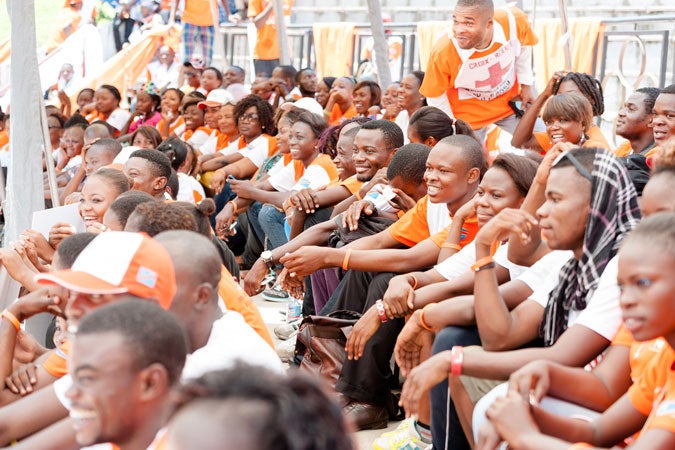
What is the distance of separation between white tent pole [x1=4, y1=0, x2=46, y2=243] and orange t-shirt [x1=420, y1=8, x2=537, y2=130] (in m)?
2.41

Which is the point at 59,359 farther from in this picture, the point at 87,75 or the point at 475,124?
the point at 87,75

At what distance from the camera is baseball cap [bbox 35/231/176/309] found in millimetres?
2600

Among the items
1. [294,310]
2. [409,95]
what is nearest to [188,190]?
[294,310]

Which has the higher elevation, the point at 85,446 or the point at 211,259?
the point at 211,259

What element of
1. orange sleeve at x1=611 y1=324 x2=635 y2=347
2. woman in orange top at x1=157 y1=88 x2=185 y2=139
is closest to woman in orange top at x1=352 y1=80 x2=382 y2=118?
woman in orange top at x1=157 y1=88 x2=185 y2=139

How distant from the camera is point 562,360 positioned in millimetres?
2932

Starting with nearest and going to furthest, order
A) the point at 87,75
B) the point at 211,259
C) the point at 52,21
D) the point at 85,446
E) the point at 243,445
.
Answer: the point at 243,445 < the point at 85,446 < the point at 211,259 < the point at 87,75 < the point at 52,21

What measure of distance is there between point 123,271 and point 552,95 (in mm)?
3665

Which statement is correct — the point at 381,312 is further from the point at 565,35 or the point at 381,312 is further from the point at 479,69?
the point at 565,35

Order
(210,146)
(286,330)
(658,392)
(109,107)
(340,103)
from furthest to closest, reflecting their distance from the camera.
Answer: (109,107), (210,146), (340,103), (286,330), (658,392)

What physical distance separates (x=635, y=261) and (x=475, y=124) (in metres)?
4.02

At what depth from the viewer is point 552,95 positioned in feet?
18.6

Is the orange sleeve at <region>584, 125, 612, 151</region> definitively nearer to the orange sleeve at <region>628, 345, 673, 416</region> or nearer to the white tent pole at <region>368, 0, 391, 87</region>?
the orange sleeve at <region>628, 345, 673, 416</region>

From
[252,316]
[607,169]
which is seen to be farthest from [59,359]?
[607,169]
